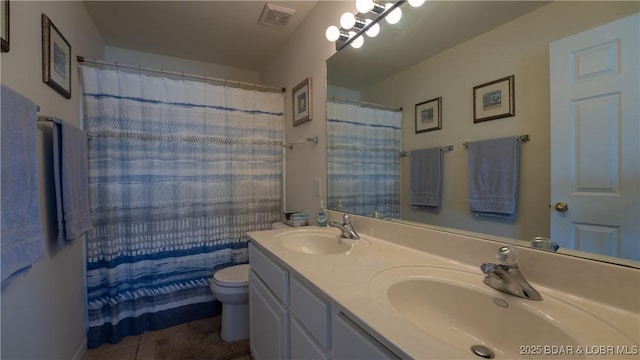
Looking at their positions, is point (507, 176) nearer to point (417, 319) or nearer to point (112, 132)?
point (417, 319)

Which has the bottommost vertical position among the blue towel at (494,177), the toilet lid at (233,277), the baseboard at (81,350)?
the baseboard at (81,350)

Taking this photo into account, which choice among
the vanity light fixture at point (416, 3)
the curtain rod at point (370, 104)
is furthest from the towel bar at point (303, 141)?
the vanity light fixture at point (416, 3)

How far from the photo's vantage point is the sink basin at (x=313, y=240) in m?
1.49

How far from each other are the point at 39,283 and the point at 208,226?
3.30ft

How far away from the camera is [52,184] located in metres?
1.35

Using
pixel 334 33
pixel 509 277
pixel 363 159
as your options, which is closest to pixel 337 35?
pixel 334 33

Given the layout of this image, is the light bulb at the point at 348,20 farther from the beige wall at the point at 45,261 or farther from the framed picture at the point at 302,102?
the beige wall at the point at 45,261

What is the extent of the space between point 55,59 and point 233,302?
1.70 meters

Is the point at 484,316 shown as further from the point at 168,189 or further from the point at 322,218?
the point at 168,189

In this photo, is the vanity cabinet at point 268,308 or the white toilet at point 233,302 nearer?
the vanity cabinet at point 268,308

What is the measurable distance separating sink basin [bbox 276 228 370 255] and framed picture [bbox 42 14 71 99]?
4.58ft

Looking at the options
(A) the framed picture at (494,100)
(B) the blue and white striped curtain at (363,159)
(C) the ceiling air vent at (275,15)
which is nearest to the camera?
(A) the framed picture at (494,100)

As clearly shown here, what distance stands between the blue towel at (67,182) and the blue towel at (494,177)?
1.87 m

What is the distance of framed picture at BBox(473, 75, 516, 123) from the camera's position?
2.96 feet
